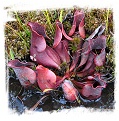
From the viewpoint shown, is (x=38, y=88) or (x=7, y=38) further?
(x=7, y=38)

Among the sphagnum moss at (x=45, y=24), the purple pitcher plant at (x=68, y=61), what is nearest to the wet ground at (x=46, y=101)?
the purple pitcher plant at (x=68, y=61)

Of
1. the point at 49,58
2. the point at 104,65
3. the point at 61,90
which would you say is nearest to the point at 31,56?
the point at 49,58

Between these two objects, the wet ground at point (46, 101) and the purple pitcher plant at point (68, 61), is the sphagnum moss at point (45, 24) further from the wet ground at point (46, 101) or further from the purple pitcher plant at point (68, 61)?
the wet ground at point (46, 101)

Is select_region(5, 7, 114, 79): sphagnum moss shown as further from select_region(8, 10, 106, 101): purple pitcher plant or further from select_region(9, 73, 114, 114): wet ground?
select_region(9, 73, 114, 114): wet ground

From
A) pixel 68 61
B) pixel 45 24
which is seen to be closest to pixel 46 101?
pixel 68 61

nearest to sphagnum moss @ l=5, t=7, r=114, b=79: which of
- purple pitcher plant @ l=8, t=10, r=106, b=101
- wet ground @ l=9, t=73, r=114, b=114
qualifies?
purple pitcher plant @ l=8, t=10, r=106, b=101

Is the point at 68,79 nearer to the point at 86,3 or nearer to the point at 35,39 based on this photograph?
the point at 35,39
